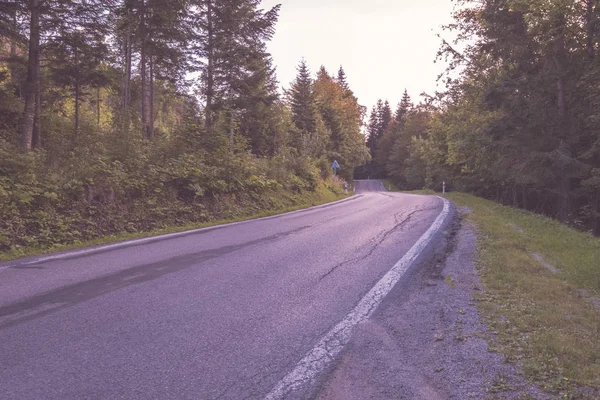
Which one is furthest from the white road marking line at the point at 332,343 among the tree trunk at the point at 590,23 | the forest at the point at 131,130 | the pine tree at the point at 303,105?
the pine tree at the point at 303,105

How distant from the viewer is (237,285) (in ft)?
15.8

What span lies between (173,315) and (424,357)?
234cm

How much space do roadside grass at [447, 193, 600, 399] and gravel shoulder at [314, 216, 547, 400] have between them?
6.3 inches

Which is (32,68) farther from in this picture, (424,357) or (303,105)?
(303,105)

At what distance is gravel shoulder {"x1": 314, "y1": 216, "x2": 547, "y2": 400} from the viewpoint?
2.55m

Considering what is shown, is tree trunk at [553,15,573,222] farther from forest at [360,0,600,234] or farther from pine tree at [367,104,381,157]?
pine tree at [367,104,381,157]

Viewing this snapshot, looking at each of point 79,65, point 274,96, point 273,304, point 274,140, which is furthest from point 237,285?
point 274,140

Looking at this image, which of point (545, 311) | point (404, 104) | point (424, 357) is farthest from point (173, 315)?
point (404, 104)

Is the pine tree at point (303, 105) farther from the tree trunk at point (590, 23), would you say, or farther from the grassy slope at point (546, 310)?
the grassy slope at point (546, 310)

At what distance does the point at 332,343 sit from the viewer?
3264 millimetres

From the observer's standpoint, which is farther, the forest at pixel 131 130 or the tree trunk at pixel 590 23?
the tree trunk at pixel 590 23

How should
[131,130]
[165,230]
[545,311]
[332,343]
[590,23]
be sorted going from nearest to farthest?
[332,343] < [545,311] < [165,230] < [590,23] < [131,130]

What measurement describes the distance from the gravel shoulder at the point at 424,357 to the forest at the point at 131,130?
661 cm

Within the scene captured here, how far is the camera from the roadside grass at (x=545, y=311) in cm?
278
